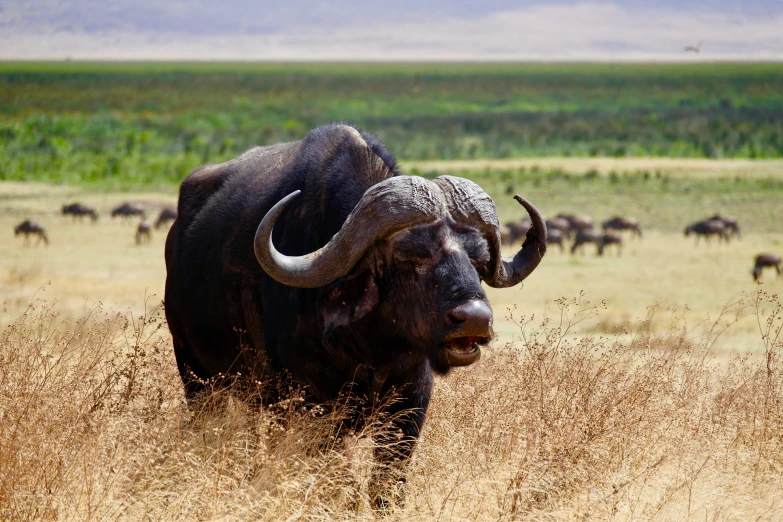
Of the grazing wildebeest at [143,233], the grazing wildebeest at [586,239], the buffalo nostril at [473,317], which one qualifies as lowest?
the grazing wildebeest at [143,233]

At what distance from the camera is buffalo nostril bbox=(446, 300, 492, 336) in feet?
18.0

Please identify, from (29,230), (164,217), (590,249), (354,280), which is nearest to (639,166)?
(590,249)

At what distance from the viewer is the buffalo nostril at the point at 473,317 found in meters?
5.47

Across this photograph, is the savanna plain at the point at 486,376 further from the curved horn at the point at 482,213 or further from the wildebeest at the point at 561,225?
the wildebeest at the point at 561,225

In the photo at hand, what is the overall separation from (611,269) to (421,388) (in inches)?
1117

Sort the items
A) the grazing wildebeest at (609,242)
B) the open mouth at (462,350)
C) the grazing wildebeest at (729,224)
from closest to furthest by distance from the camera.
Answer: the open mouth at (462,350)
the grazing wildebeest at (609,242)
the grazing wildebeest at (729,224)

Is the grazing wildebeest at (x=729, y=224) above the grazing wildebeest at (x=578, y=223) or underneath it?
above

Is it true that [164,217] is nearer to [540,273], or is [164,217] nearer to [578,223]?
[578,223]

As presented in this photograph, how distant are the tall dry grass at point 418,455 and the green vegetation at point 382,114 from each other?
1882 inches

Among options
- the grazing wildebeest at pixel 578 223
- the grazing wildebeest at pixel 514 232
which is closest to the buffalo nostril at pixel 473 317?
the grazing wildebeest at pixel 514 232

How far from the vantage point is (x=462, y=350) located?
5.59 metres

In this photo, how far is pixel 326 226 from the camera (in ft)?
21.3

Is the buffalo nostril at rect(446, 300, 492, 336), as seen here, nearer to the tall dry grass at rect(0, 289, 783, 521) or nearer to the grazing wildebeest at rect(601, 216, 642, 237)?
the tall dry grass at rect(0, 289, 783, 521)

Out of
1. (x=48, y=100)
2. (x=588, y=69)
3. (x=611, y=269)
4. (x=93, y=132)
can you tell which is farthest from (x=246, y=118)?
(x=588, y=69)
